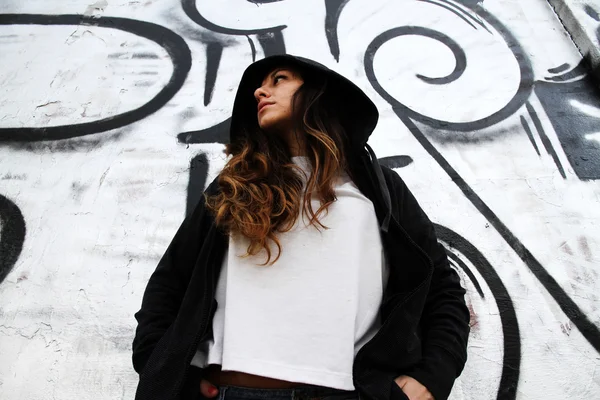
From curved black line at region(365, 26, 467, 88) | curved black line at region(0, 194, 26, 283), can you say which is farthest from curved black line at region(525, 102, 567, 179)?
curved black line at region(0, 194, 26, 283)

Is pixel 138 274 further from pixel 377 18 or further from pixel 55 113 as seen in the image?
pixel 377 18

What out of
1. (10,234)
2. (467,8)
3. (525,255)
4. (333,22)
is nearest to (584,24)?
(467,8)

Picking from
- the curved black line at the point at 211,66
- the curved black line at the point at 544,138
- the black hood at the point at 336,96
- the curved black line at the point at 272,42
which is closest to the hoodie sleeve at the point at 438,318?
the black hood at the point at 336,96

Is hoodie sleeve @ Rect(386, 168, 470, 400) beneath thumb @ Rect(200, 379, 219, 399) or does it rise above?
above

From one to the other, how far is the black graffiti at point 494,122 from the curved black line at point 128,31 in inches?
46.5

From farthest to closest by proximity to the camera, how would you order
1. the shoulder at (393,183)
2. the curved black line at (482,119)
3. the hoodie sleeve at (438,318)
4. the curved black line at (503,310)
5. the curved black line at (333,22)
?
the curved black line at (333,22) → the curved black line at (482,119) → the curved black line at (503,310) → the shoulder at (393,183) → the hoodie sleeve at (438,318)

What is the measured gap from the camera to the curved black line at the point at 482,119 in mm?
2643

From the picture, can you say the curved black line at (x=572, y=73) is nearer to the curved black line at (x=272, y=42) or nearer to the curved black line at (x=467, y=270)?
the curved black line at (x=467, y=270)

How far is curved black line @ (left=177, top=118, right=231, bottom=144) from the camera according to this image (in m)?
2.63

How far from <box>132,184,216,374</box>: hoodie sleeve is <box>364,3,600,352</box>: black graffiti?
1413 millimetres

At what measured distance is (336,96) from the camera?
1870 mm

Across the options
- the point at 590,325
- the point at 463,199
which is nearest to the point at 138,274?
the point at 463,199

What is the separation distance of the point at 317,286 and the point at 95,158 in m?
1.76

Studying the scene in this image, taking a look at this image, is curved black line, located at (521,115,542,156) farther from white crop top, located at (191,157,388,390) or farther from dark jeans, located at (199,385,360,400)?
dark jeans, located at (199,385,360,400)
